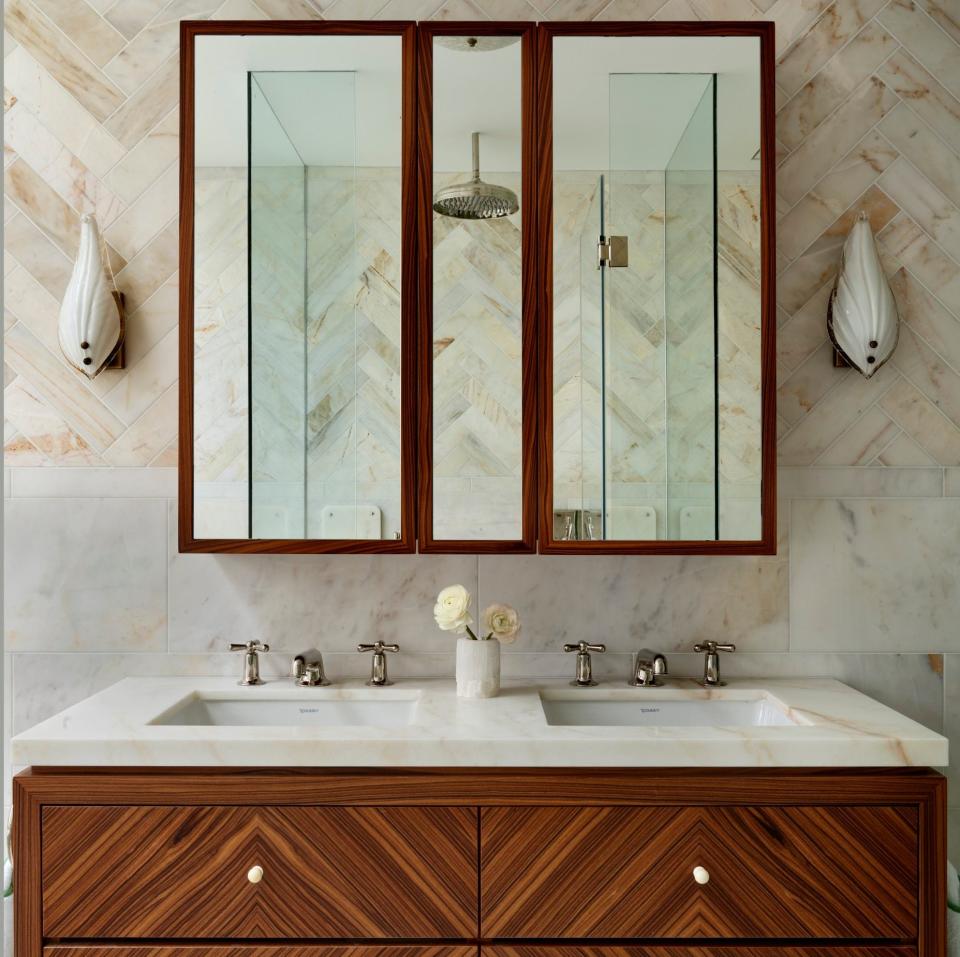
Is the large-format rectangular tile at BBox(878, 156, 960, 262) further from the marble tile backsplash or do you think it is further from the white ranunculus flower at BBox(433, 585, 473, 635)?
the white ranunculus flower at BBox(433, 585, 473, 635)

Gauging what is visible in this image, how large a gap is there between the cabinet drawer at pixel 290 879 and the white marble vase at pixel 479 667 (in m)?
0.30

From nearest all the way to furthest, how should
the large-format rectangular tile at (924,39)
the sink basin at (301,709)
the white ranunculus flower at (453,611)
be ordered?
the white ranunculus flower at (453,611)
the sink basin at (301,709)
the large-format rectangular tile at (924,39)

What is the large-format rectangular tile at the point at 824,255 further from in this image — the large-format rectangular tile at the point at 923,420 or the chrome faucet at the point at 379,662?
the chrome faucet at the point at 379,662

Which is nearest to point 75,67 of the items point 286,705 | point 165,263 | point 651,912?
point 165,263

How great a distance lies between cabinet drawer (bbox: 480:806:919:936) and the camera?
1.37 metres

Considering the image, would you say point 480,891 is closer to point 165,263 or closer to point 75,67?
point 165,263

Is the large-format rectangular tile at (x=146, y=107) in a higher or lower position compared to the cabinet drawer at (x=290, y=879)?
higher

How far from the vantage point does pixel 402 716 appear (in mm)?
1704

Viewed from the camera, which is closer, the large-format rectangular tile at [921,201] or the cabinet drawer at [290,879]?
the cabinet drawer at [290,879]

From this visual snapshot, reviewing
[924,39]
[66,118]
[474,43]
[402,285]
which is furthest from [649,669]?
[66,118]

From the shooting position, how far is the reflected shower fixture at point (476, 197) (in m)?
1.76

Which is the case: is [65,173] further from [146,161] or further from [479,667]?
[479,667]

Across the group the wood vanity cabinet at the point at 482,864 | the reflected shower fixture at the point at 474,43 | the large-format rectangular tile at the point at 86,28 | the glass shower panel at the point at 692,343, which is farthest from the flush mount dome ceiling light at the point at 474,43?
the wood vanity cabinet at the point at 482,864

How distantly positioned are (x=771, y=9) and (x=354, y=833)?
1.79 m
